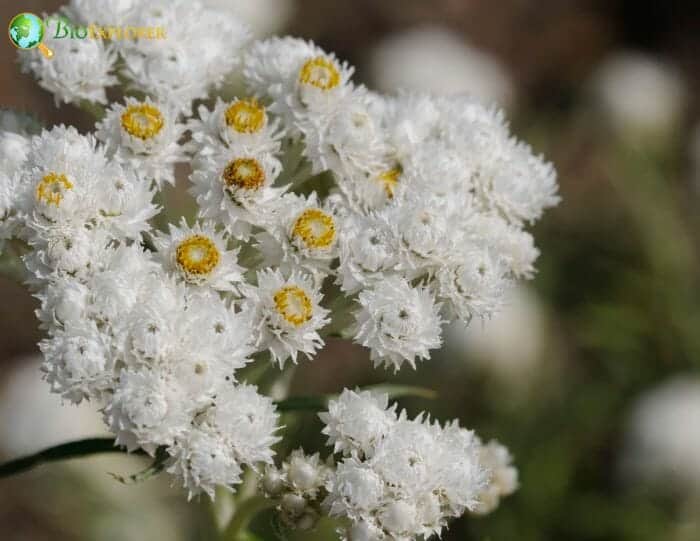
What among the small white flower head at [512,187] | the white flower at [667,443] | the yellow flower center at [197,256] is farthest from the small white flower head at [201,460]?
the white flower at [667,443]

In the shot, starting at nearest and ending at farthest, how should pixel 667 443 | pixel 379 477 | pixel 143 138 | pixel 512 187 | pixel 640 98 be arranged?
1. pixel 379 477
2. pixel 143 138
3. pixel 512 187
4. pixel 667 443
5. pixel 640 98

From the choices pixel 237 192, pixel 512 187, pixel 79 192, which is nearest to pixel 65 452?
pixel 79 192

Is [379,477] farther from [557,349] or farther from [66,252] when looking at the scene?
[557,349]

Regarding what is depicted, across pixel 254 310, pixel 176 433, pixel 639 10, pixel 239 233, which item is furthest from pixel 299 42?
pixel 639 10

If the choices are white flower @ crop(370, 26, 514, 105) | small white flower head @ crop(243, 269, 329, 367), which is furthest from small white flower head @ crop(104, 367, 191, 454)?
white flower @ crop(370, 26, 514, 105)

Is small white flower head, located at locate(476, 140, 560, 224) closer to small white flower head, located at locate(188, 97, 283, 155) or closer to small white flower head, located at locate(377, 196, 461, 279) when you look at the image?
small white flower head, located at locate(377, 196, 461, 279)

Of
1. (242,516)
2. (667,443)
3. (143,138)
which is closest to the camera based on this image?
(143,138)

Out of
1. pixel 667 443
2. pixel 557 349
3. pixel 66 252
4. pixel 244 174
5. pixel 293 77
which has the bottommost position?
pixel 66 252
